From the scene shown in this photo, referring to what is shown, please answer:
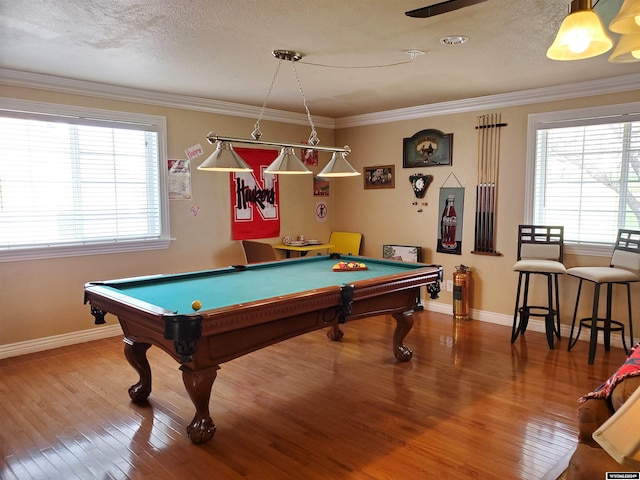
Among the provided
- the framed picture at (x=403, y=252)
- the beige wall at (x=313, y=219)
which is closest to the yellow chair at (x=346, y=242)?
the beige wall at (x=313, y=219)

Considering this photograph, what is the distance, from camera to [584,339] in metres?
4.48

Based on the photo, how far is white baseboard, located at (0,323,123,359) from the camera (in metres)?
4.08

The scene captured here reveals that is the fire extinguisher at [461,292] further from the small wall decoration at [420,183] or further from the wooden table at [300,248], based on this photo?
the wooden table at [300,248]

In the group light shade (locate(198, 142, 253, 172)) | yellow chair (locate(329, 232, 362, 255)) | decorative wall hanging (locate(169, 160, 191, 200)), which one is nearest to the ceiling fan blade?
light shade (locate(198, 142, 253, 172))

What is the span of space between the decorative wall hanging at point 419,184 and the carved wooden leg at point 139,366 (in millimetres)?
3728

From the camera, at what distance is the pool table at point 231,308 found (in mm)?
2418

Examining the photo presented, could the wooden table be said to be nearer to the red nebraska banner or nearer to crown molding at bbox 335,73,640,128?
the red nebraska banner

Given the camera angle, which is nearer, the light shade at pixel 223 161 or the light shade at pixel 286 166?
the light shade at pixel 223 161

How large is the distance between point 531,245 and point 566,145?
106 cm

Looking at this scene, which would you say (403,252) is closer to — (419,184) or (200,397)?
(419,184)

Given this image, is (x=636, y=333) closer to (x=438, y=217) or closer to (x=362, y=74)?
(x=438, y=217)

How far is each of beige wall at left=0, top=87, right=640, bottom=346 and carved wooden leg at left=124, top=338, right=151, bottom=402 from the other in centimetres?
166

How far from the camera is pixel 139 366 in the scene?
313cm

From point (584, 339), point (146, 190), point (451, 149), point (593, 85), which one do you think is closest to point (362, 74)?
point (451, 149)
